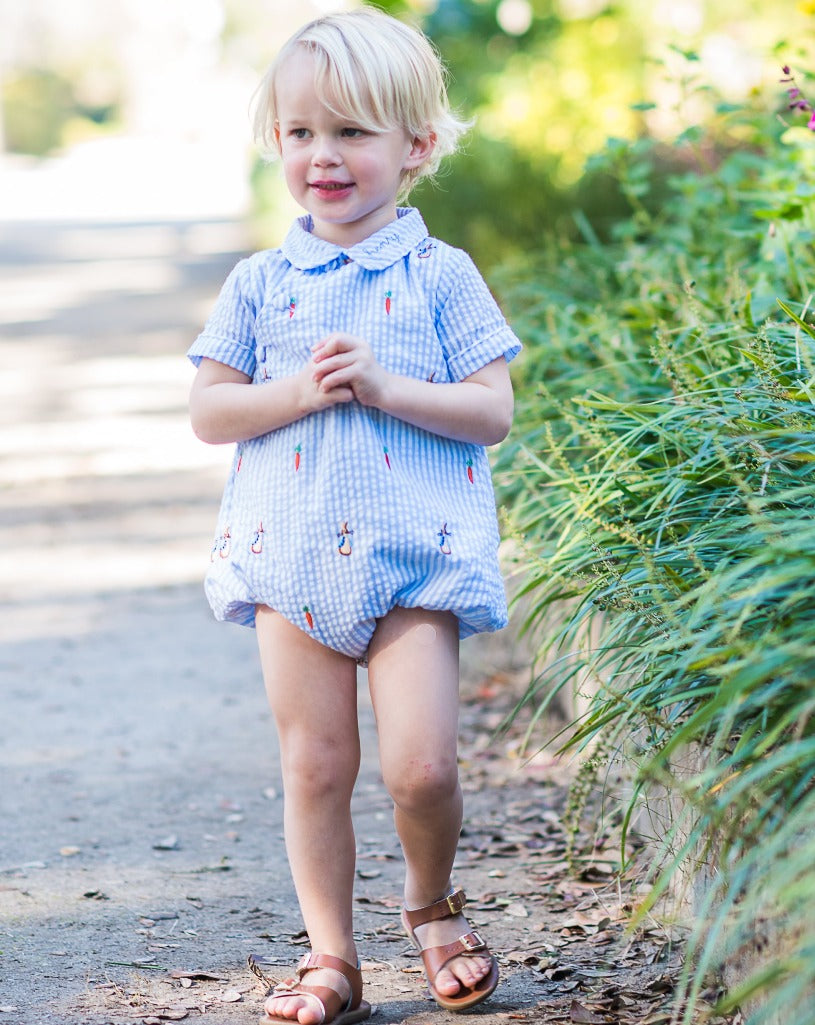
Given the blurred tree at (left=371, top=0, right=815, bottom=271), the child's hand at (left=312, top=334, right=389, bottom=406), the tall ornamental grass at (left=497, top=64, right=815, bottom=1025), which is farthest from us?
the blurred tree at (left=371, top=0, right=815, bottom=271)

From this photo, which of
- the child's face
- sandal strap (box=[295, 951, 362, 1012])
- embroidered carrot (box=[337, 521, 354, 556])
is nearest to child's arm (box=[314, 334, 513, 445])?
embroidered carrot (box=[337, 521, 354, 556])

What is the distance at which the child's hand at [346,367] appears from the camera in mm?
2170

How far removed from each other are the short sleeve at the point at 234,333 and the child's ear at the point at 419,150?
353 mm

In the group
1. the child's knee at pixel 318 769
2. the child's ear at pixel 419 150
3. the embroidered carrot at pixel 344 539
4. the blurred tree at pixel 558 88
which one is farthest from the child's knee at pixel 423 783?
the blurred tree at pixel 558 88

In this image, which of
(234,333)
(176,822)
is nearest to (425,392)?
(234,333)

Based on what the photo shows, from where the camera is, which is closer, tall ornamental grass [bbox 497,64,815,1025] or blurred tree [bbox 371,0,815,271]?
tall ornamental grass [bbox 497,64,815,1025]

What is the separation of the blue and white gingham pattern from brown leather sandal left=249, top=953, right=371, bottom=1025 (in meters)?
0.52

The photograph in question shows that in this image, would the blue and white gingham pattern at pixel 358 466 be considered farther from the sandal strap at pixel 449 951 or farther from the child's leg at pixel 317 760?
the sandal strap at pixel 449 951

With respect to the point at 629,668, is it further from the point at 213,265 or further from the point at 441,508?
the point at 213,265

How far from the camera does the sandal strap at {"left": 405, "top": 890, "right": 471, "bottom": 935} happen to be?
2396 mm

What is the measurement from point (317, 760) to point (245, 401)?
2.03 feet

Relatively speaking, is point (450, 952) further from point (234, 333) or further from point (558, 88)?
point (558, 88)

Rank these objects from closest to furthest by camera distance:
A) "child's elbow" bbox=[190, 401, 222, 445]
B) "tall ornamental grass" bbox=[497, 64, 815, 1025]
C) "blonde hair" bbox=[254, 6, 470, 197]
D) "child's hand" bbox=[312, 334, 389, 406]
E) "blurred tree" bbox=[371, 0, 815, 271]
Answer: "tall ornamental grass" bbox=[497, 64, 815, 1025], "child's hand" bbox=[312, 334, 389, 406], "blonde hair" bbox=[254, 6, 470, 197], "child's elbow" bbox=[190, 401, 222, 445], "blurred tree" bbox=[371, 0, 815, 271]

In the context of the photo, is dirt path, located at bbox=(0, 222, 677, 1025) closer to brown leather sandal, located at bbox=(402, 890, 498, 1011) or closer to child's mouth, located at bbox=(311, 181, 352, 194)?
brown leather sandal, located at bbox=(402, 890, 498, 1011)
